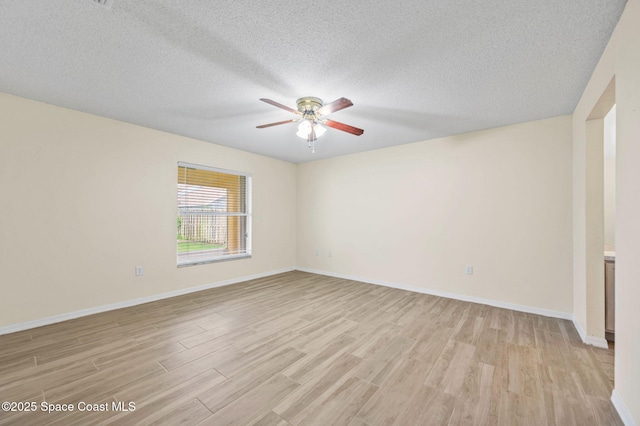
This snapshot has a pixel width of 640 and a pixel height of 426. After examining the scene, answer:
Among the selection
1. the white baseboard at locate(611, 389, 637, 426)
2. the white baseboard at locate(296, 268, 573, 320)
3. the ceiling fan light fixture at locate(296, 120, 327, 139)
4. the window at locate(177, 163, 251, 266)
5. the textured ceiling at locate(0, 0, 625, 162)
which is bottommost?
the white baseboard at locate(296, 268, 573, 320)

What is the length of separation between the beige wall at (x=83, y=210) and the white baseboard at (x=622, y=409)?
4.58 metres

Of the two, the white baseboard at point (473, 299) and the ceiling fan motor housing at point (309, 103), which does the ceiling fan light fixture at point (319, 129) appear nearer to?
the ceiling fan motor housing at point (309, 103)

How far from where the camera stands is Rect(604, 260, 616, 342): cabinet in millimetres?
2410

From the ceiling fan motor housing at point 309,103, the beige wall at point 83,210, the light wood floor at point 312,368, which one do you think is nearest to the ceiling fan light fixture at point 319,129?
the ceiling fan motor housing at point 309,103

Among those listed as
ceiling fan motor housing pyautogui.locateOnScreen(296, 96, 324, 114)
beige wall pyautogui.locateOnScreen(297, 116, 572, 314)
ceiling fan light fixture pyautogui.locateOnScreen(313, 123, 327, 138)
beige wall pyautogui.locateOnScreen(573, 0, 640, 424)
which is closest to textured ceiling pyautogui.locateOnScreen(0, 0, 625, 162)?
ceiling fan motor housing pyautogui.locateOnScreen(296, 96, 324, 114)

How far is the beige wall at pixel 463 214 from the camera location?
123 inches

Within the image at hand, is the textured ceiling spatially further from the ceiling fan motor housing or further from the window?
the window

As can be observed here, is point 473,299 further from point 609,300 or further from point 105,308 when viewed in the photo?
point 105,308

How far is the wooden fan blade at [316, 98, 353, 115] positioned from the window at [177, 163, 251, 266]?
274 cm

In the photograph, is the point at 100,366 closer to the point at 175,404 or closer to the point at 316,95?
the point at 175,404

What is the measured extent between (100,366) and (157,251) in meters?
1.93

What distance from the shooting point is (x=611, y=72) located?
1750 millimetres

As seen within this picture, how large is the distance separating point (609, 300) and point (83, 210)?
5688mm

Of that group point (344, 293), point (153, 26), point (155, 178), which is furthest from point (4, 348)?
point (344, 293)
